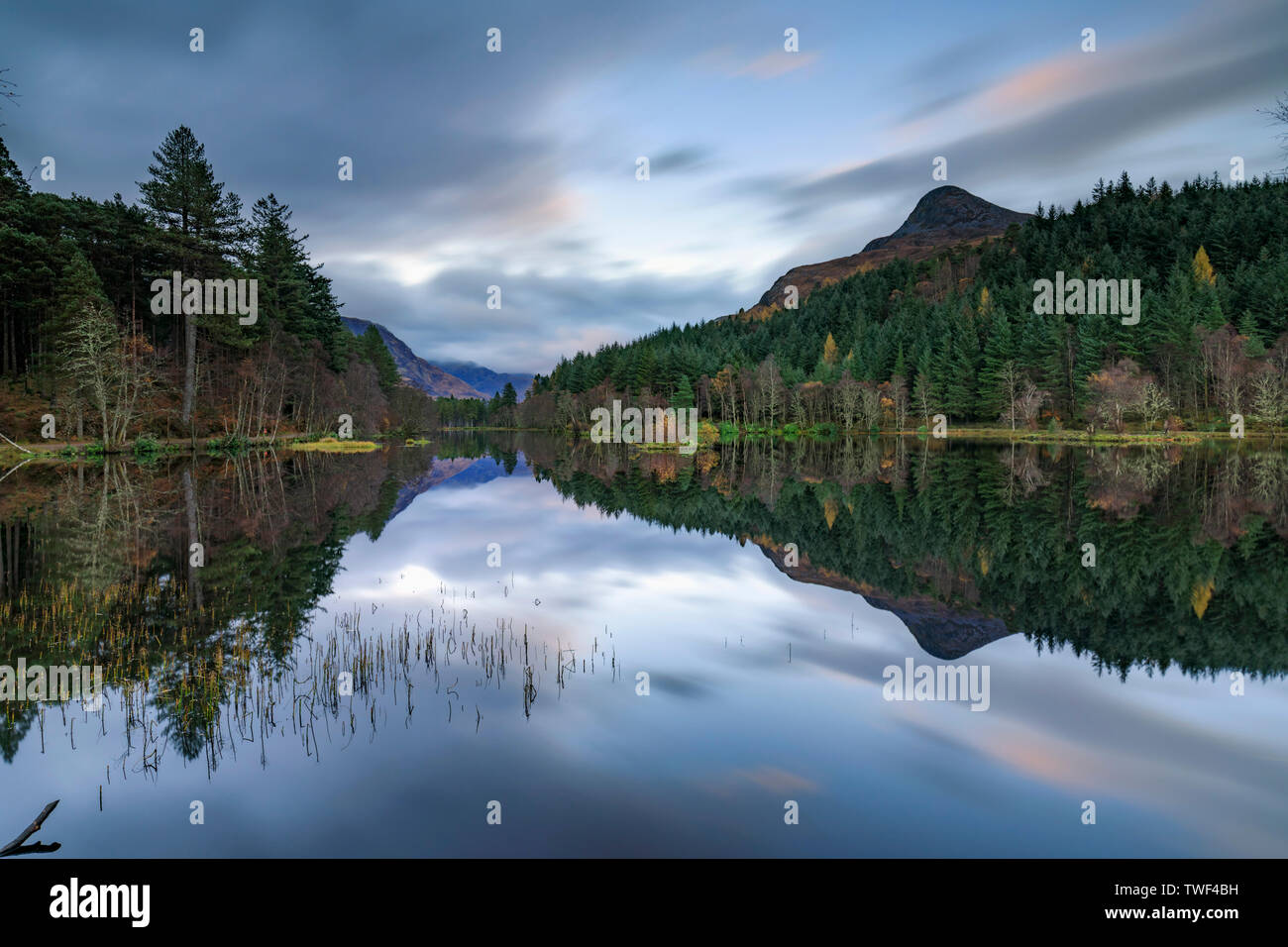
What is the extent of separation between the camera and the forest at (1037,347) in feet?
262

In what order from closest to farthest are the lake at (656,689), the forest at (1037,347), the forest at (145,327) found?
the lake at (656,689) < the forest at (145,327) < the forest at (1037,347)

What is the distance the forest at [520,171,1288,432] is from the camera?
7988 cm

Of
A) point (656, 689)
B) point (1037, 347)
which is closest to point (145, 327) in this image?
point (656, 689)

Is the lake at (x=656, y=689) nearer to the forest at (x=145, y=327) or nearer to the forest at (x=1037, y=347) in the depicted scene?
the forest at (x=145, y=327)

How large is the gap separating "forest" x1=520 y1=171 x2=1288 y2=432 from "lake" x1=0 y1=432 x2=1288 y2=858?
73895 millimetres

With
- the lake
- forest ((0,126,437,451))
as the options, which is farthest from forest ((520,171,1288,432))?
the lake

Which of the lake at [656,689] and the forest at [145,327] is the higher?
the forest at [145,327]

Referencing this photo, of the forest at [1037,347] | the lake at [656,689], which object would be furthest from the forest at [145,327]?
the forest at [1037,347]

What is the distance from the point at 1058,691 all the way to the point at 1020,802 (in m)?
3.41

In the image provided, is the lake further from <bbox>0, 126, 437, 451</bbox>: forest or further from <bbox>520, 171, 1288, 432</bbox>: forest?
<bbox>520, 171, 1288, 432</bbox>: forest

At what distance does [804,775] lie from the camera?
22.0 ft

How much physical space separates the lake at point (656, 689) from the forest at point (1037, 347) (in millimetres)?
73895

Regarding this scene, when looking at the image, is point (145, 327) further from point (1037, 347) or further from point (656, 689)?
point (1037, 347)

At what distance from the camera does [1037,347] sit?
9650 centimetres
